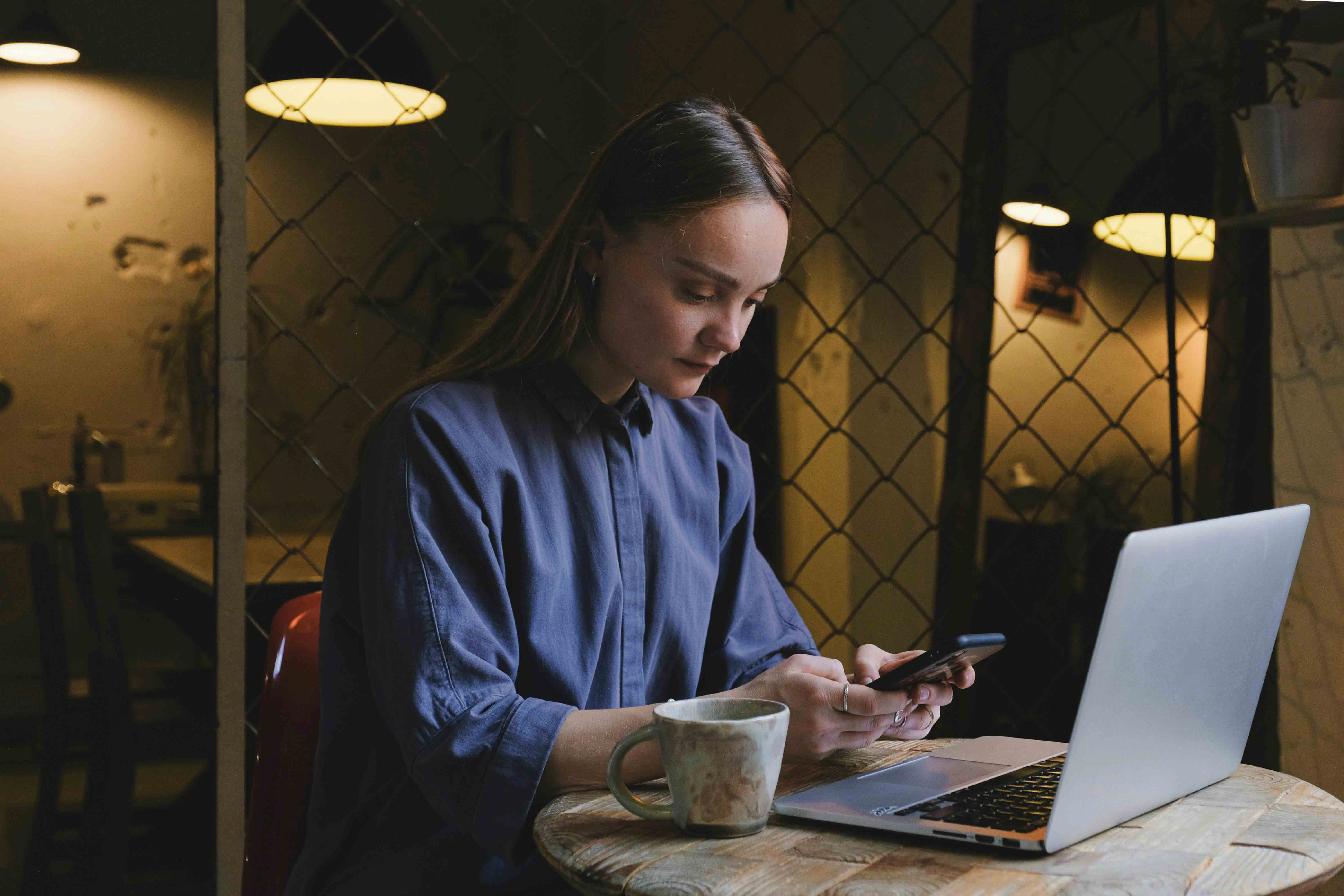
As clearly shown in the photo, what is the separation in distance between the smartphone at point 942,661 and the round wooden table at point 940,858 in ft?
0.39

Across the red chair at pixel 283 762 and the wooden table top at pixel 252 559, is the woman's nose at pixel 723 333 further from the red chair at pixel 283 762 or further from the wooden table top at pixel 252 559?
the wooden table top at pixel 252 559

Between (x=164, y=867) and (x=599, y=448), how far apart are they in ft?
4.08

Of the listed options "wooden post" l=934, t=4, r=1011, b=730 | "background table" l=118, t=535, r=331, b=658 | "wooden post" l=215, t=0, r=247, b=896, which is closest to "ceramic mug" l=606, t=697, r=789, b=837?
"wooden post" l=215, t=0, r=247, b=896

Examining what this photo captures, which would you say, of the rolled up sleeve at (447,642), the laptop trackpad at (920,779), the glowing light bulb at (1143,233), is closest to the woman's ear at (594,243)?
the rolled up sleeve at (447,642)

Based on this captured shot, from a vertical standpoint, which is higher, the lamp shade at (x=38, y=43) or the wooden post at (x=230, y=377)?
the lamp shade at (x=38, y=43)

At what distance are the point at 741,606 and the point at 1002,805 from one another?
505 mm

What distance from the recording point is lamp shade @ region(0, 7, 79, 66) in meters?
1.66

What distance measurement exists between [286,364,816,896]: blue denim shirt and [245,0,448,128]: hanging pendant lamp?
2.51 feet

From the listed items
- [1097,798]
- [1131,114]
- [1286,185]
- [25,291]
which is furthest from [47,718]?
[1131,114]

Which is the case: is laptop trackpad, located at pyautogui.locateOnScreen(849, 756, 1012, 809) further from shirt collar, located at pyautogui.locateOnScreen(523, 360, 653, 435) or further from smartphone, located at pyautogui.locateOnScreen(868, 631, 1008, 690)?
shirt collar, located at pyautogui.locateOnScreen(523, 360, 653, 435)

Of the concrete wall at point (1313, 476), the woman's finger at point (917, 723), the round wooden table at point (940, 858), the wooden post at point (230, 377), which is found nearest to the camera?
the round wooden table at point (940, 858)

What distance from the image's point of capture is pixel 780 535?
2211 mm

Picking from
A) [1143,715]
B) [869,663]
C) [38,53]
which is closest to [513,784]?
[869,663]

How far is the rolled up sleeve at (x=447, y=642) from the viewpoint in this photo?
86cm
